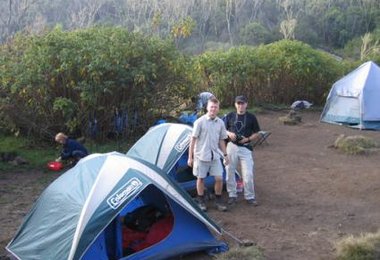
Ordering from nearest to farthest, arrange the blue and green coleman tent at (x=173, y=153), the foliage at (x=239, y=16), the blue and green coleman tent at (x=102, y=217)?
the blue and green coleman tent at (x=102, y=217)
the blue and green coleman tent at (x=173, y=153)
the foliage at (x=239, y=16)

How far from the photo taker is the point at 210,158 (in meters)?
7.24

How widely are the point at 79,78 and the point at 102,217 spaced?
6674 mm

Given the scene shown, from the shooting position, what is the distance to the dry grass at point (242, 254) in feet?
18.5

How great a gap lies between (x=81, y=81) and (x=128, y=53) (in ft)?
3.98

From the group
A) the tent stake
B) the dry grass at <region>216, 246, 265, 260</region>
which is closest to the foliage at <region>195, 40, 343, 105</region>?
the tent stake

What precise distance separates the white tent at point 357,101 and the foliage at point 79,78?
594 centimetres

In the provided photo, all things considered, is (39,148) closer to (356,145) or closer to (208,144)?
(208,144)

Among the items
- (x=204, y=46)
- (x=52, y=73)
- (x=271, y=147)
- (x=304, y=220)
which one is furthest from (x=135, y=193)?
(x=204, y=46)

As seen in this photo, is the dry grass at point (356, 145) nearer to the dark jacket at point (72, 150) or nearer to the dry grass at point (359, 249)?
the dark jacket at point (72, 150)

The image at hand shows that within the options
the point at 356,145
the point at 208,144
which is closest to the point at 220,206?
the point at 208,144

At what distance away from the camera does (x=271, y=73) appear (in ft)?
60.1

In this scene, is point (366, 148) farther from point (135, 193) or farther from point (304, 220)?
point (135, 193)

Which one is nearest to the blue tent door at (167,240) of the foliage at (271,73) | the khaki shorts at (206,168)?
the khaki shorts at (206,168)

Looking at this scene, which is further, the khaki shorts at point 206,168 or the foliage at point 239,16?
the foliage at point 239,16
